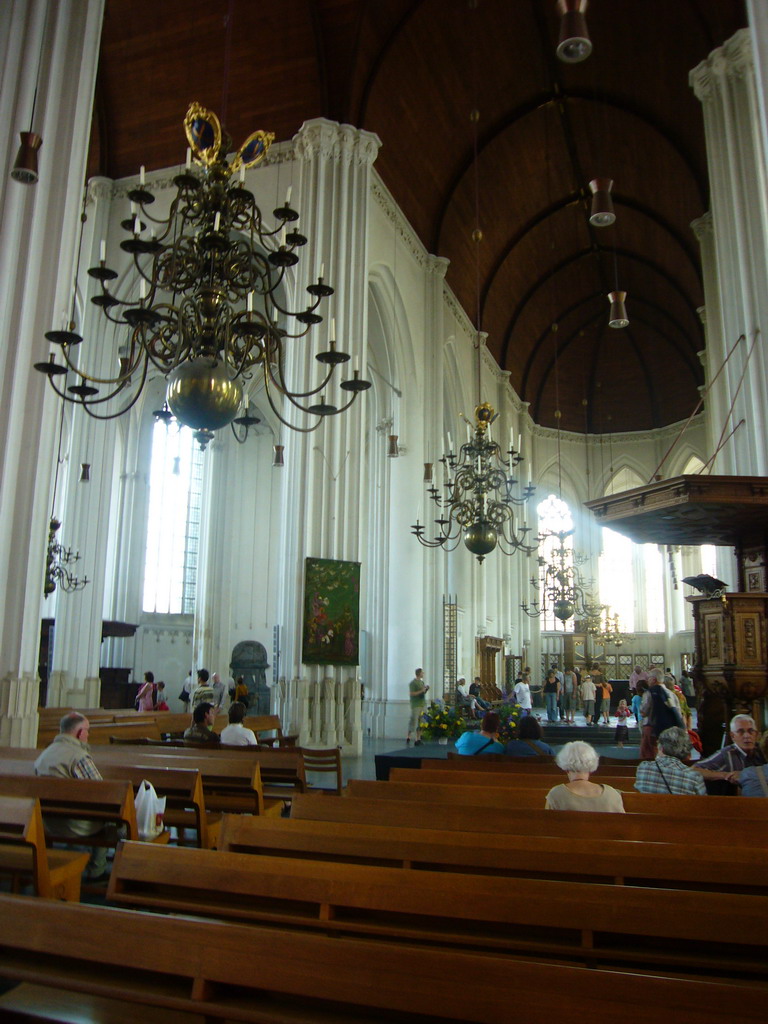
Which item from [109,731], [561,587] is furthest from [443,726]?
[561,587]

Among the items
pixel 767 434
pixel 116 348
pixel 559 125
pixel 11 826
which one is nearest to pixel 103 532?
pixel 116 348

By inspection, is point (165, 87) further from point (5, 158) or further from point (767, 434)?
point (767, 434)

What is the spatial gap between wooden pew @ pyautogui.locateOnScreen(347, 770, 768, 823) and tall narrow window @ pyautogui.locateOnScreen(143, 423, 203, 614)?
1724 cm

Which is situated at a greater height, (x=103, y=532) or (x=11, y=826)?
(x=103, y=532)

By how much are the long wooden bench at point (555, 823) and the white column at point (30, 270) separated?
11.9 feet

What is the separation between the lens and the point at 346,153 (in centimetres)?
1309

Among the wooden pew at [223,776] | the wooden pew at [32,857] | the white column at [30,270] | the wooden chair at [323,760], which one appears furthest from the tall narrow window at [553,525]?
the wooden pew at [32,857]

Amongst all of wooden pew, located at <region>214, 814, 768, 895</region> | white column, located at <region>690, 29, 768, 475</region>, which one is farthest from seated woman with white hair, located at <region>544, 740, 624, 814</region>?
white column, located at <region>690, 29, 768, 475</region>

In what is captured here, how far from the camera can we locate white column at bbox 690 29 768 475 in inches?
376

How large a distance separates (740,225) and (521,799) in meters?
8.34

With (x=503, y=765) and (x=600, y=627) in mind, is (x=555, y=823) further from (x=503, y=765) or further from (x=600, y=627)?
(x=600, y=627)

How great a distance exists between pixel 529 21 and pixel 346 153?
16.4 feet

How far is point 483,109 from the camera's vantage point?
16328 mm

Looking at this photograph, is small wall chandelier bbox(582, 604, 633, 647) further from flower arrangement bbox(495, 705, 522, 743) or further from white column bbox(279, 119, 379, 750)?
flower arrangement bbox(495, 705, 522, 743)
